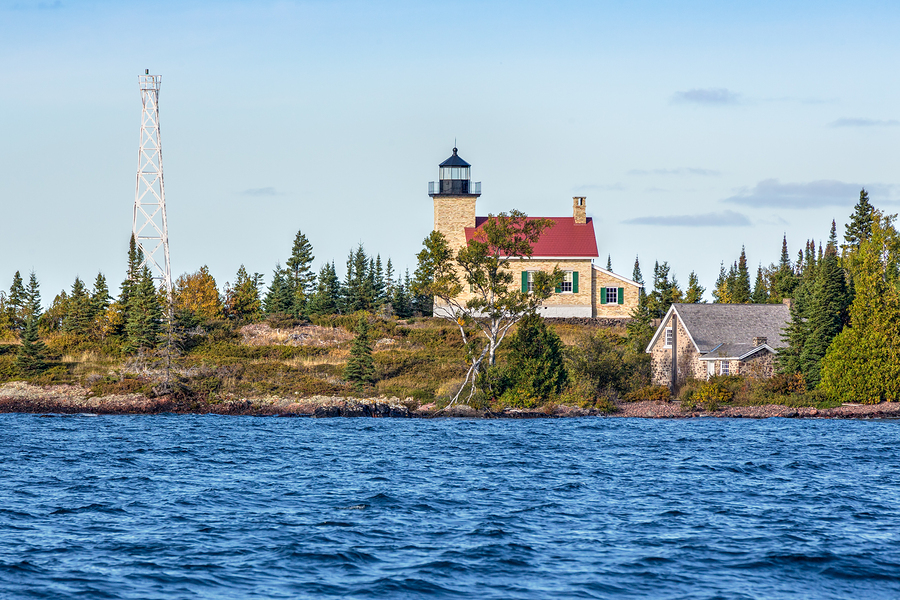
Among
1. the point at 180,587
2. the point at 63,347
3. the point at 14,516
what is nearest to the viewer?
the point at 180,587

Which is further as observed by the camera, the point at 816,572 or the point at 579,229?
→ the point at 579,229

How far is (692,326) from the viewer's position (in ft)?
158

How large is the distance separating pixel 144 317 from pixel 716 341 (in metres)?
31.0

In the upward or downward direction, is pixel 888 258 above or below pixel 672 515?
above

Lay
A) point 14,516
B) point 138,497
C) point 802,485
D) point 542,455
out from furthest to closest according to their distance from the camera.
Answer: point 542,455
point 802,485
point 138,497
point 14,516

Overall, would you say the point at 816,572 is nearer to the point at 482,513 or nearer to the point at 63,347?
the point at 482,513

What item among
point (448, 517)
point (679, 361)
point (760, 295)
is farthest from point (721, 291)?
point (448, 517)

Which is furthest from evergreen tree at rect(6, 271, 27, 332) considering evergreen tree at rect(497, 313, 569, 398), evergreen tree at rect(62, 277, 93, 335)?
evergreen tree at rect(497, 313, 569, 398)

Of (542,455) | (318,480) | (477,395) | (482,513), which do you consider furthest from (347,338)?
(482,513)

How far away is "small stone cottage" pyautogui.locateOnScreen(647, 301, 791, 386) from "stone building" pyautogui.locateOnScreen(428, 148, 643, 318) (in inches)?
399

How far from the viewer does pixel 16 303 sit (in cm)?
6050

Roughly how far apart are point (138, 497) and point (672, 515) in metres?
10.8

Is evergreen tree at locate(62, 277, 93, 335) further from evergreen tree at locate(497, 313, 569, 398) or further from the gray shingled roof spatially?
the gray shingled roof

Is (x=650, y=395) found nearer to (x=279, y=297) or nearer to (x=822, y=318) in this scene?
(x=822, y=318)
